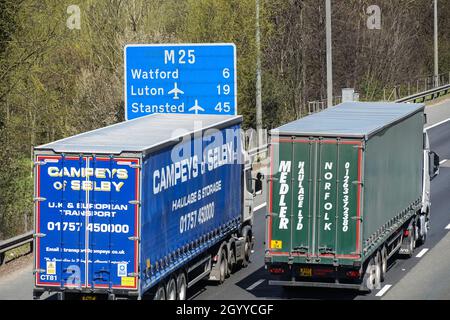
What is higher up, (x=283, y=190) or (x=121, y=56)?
(x=121, y=56)

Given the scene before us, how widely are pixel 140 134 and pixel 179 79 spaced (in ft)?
32.1

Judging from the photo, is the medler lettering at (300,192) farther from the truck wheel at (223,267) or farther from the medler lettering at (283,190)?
the truck wheel at (223,267)

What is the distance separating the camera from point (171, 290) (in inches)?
762

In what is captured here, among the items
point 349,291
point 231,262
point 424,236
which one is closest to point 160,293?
point 349,291

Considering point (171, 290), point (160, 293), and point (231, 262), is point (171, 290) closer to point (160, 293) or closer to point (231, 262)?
point (160, 293)

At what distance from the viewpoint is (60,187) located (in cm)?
1755

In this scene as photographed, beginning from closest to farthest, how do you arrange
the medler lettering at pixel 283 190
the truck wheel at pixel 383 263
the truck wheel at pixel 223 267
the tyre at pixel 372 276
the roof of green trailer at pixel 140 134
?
the roof of green trailer at pixel 140 134
the medler lettering at pixel 283 190
the tyre at pixel 372 276
the truck wheel at pixel 383 263
the truck wheel at pixel 223 267

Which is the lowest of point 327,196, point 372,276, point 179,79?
point 372,276

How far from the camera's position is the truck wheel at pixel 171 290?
1912 cm

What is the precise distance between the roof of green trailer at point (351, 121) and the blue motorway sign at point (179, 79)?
5.27 m

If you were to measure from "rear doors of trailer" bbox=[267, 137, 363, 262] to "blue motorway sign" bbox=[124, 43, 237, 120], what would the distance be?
31.9 feet

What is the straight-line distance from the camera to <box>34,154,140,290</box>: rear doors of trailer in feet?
57.0

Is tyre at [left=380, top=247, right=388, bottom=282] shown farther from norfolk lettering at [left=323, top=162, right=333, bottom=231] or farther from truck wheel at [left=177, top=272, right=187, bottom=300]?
truck wheel at [left=177, top=272, right=187, bottom=300]

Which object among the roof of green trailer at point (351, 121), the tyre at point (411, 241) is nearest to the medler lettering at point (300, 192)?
the roof of green trailer at point (351, 121)
